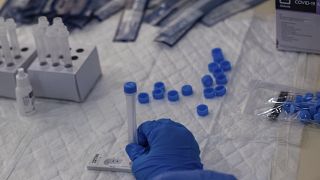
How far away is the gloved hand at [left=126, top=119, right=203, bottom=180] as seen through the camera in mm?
843

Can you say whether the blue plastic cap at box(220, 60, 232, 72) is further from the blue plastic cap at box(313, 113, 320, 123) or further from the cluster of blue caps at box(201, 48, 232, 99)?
the blue plastic cap at box(313, 113, 320, 123)

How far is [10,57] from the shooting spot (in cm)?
108

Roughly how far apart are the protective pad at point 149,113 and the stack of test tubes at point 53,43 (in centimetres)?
9

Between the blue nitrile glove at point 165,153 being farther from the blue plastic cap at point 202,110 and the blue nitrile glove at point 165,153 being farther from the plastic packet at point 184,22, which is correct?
the plastic packet at point 184,22

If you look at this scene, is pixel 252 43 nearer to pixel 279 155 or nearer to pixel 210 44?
pixel 210 44

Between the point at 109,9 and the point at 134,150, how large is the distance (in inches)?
21.4

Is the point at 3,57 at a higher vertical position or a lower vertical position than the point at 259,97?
higher

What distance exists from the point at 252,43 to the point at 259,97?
0.66 ft

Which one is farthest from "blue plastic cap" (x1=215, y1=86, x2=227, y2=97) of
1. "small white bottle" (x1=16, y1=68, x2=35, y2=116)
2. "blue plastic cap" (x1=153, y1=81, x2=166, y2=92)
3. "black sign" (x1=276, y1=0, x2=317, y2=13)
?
"small white bottle" (x1=16, y1=68, x2=35, y2=116)

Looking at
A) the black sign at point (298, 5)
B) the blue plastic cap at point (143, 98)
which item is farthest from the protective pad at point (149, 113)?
the black sign at point (298, 5)

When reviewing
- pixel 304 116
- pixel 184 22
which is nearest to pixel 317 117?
pixel 304 116

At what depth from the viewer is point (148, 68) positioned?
117 centimetres

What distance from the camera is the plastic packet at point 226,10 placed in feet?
4.24

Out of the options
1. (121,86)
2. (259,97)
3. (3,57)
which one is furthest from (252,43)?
(3,57)
